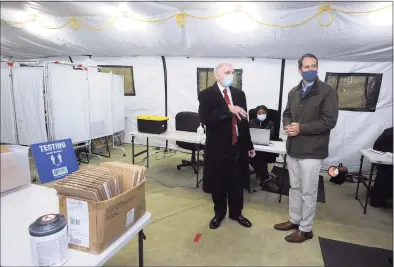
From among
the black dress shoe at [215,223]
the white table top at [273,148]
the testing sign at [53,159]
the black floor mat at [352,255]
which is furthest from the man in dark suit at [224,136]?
the testing sign at [53,159]

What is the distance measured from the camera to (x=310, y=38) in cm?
292

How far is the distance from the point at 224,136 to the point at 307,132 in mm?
608

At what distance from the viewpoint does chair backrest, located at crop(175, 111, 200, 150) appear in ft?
11.5

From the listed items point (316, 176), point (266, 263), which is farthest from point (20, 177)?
point (316, 176)

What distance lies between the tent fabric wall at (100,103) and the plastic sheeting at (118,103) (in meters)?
0.10

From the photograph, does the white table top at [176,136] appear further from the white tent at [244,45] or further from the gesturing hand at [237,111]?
the white tent at [244,45]

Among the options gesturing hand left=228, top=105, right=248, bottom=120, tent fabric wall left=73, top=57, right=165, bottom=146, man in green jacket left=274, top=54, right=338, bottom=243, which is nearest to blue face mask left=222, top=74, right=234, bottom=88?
gesturing hand left=228, top=105, right=248, bottom=120

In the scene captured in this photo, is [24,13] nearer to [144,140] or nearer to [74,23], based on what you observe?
[74,23]

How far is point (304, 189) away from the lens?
1844 mm

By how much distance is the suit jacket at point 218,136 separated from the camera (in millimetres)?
1870

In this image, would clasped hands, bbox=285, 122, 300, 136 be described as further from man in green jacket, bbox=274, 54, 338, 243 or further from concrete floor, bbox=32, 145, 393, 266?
concrete floor, bbox=32, 145, 393, 266

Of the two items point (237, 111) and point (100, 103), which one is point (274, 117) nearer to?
point (237, 111)

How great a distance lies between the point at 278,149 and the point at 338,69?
73.1 inches

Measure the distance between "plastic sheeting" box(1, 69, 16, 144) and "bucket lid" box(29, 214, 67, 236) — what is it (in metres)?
0.24
